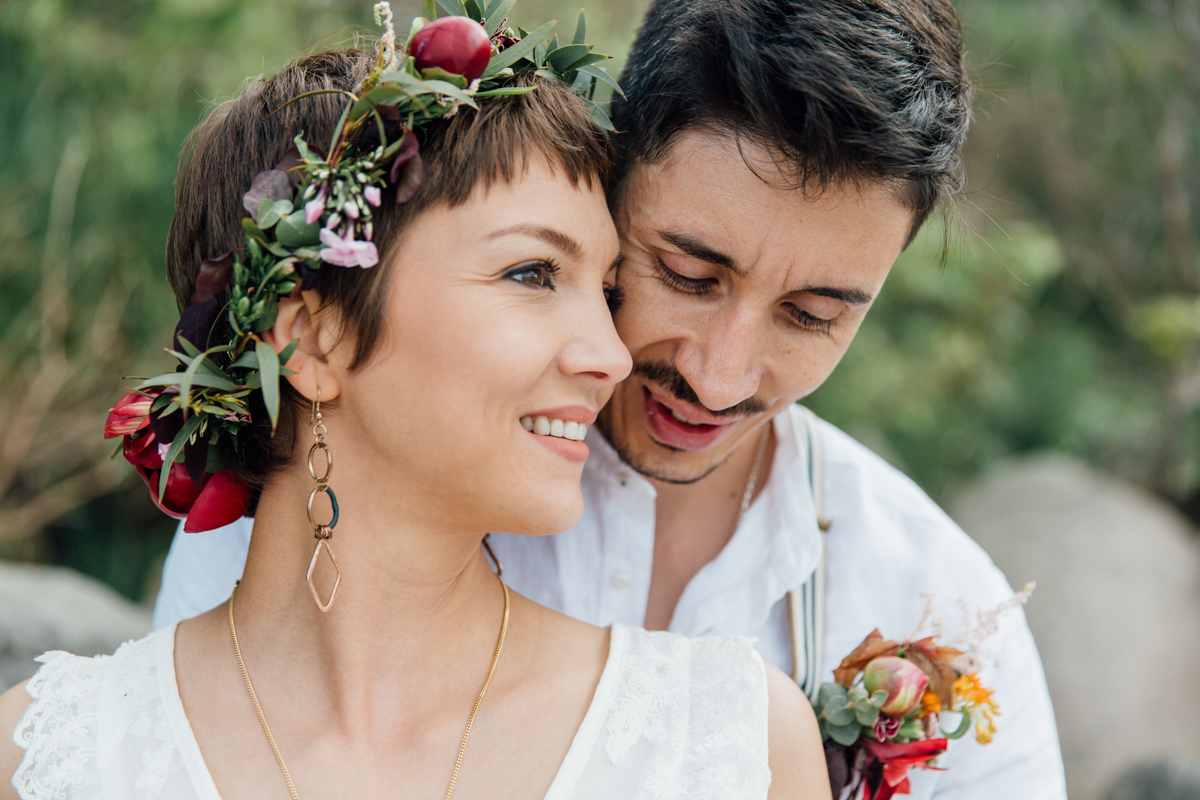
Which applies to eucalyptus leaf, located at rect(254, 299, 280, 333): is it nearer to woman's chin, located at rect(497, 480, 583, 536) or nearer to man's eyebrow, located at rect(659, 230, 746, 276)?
woman's chin, located at rect(497, 480, 583, 536)

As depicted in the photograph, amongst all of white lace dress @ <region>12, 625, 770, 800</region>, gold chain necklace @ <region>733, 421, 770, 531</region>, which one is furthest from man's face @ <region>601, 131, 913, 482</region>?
white lace dress @ <region>12, 625, 770, 800</region>

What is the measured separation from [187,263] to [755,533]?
1.66 meters

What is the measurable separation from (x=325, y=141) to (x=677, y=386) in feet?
3.25

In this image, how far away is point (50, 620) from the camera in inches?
144

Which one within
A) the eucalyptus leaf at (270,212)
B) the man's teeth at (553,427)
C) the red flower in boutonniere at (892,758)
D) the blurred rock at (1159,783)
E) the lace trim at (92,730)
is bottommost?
the blurred rock at (1159,783)

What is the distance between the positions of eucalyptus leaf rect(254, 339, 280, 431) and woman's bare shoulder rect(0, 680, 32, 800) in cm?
89

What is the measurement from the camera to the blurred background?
16.4ft

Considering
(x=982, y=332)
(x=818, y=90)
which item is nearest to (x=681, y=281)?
(x=818, y=90)

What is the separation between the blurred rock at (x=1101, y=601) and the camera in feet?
18.1

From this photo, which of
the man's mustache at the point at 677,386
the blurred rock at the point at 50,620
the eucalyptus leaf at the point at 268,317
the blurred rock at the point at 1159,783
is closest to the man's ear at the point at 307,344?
the eucalyptus leaf at the point at 268,317

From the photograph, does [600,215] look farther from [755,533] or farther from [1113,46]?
[1113,46]

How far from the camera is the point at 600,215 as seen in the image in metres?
2.02

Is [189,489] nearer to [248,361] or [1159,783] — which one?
[248,361]

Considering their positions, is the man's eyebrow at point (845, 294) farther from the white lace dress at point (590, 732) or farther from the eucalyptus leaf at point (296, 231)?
the eucalyptus leaf at point (296, 231)
